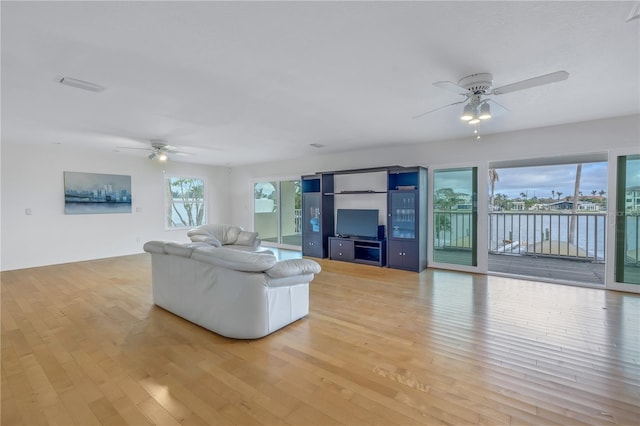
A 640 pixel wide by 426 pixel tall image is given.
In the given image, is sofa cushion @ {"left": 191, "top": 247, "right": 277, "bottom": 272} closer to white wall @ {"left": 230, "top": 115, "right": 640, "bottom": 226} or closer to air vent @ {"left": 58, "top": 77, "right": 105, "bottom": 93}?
air vent @ {"left": 58, "top": 77, "right": 105, "bottom": 93}

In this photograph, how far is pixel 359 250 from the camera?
6.34 metres

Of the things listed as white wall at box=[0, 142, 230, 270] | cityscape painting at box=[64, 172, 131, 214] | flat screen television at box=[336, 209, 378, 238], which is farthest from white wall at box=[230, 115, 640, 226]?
cityscape painting at box=[64, 172, 131, 214]

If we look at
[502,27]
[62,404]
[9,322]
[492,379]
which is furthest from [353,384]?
[9,322]

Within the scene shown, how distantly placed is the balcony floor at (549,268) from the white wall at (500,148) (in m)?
2.07

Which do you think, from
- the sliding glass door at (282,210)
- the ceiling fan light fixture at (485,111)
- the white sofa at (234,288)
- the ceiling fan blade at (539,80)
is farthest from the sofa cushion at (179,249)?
the sliding glass door at (282,210)

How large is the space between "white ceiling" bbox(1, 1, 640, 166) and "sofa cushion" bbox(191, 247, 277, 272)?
1712mm

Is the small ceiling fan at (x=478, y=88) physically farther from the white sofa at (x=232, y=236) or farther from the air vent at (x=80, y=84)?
the white sofa at (x=232, y=236)

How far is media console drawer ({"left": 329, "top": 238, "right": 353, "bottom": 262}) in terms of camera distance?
6.32m

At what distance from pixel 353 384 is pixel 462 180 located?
4.60 metres

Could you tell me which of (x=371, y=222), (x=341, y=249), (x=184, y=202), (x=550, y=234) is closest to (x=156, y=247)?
(x=341, y=249)

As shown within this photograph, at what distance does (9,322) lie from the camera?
3125mm

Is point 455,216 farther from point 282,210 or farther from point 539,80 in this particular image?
point 282,210

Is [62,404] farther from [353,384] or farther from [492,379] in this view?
[492,379]

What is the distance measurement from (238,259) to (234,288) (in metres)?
0.29
